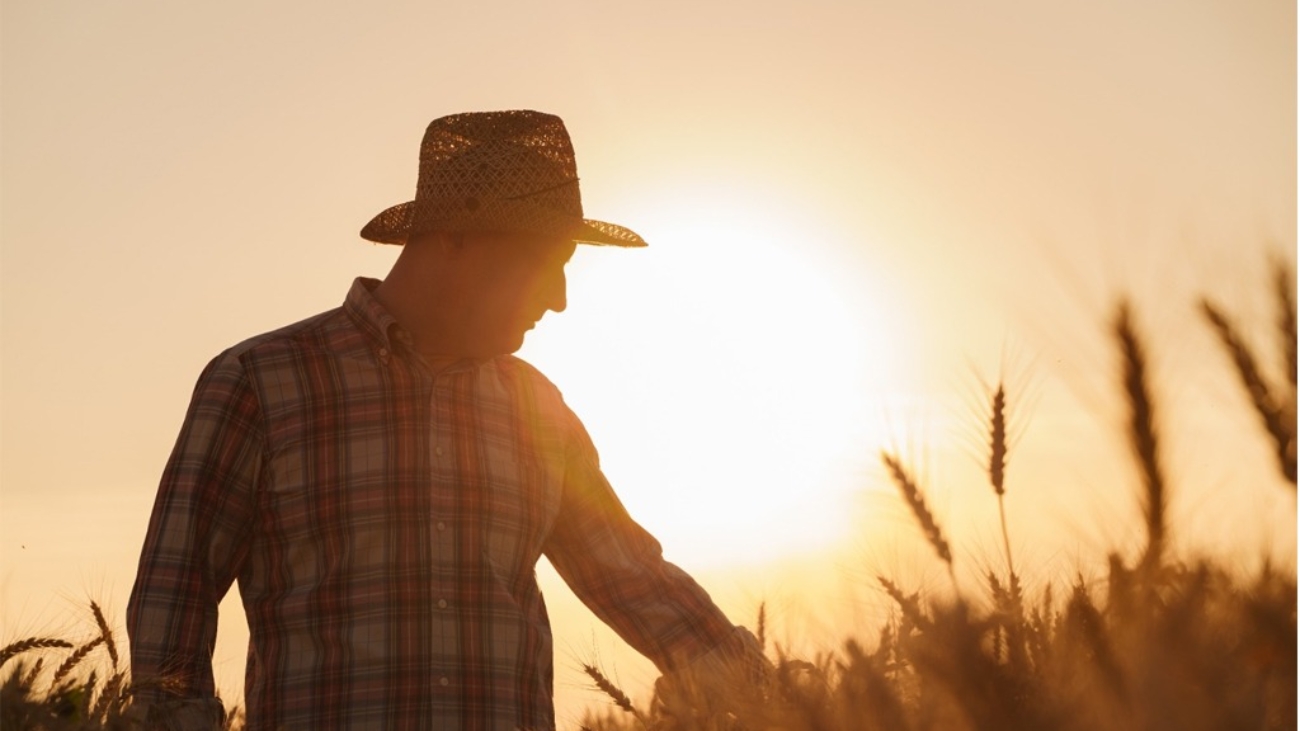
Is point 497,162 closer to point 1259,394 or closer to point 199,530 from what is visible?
point 199,530

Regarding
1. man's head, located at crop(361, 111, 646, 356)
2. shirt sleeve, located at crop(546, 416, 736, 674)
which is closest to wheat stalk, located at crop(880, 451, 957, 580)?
shirt sleeve, located at crop(546, 416, 736, 674)

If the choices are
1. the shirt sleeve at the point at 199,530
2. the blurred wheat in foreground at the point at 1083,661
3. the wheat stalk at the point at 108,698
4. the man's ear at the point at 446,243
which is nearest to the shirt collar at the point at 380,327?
the man's ear at the point at 446,243

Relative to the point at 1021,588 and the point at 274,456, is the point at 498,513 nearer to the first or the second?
the point at 274,456

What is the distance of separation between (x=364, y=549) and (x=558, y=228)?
920 mm

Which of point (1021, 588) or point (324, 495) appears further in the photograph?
point (324, 495)

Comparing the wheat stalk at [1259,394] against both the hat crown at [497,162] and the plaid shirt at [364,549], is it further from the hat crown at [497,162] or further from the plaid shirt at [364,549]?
the hat crown at [497,162]

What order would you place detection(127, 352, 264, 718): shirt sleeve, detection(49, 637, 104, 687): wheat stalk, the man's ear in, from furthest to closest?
the man's ear, detection(127, 352, 264, 718): shirt sleeve, detection(49, 637, 104, 687): wheat stalk

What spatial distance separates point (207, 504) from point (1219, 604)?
2.54 meters

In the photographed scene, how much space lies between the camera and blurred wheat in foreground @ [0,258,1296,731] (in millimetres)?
895

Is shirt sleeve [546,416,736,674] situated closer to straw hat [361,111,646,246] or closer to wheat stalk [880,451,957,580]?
straw hat [361,111,646,246]

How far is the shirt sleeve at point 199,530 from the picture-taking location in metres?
2.98

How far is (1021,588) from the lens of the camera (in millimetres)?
1404

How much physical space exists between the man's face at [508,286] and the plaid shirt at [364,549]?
0.16 m

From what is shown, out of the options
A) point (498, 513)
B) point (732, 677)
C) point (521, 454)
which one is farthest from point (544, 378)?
point (732, 677)
